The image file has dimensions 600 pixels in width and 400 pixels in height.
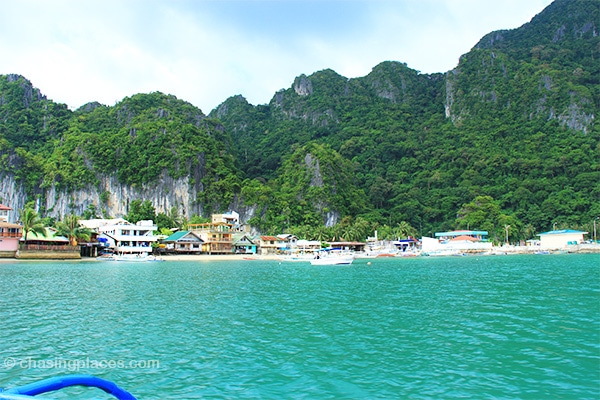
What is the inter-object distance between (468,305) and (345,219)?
81151 millimetres

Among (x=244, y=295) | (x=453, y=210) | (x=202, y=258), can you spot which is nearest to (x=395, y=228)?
(x=453, y=210)

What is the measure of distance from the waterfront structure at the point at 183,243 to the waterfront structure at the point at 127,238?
316 centimetres

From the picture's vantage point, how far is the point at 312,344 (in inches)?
535

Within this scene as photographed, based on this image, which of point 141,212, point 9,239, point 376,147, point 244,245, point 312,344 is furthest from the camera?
point 376,147

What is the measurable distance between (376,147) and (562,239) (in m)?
64.7

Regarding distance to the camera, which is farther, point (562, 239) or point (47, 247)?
point (562, 239)

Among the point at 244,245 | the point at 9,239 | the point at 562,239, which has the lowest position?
the point at 244,245

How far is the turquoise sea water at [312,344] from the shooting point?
10.0 meters

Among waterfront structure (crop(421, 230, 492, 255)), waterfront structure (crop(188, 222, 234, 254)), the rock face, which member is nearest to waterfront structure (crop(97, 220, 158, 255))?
waterfront structure (crop(188, 222, 234, 254))

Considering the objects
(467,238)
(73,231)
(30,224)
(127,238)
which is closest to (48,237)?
(73,231)

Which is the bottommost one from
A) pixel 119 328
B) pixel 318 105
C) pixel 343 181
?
pixel 119 328

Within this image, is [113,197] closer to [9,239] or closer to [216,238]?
[216,238]

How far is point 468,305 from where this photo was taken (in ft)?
66.9

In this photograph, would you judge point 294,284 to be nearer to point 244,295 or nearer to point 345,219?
point 244,295
